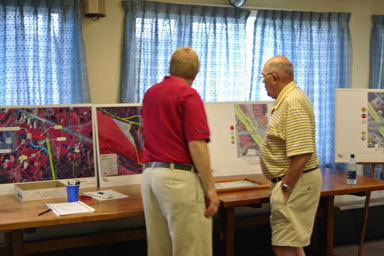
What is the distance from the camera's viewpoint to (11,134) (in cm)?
293

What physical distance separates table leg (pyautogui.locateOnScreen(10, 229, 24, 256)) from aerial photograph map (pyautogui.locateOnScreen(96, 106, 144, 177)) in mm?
757

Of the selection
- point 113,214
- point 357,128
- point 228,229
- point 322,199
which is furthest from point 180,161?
point 357,128

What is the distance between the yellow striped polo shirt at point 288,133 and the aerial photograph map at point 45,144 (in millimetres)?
1242

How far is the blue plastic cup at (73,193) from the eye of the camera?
2.62 meters

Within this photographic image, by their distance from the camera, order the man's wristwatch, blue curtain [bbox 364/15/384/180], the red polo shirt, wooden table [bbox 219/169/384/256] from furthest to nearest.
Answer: blue curtain [bbox 364/15/384/180]
wooden table [bbox 219/169/384/256]
the man's wristwatch
the red polo shirt

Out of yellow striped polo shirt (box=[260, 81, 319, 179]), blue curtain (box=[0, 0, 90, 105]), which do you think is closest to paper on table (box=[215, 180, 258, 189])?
yellow striped polo shirt (box=[260, 81, 319, 179])

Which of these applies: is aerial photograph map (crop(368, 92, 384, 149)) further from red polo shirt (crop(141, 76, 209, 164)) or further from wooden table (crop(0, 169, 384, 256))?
red polo shirt (crop(141, 76, 209, 164))

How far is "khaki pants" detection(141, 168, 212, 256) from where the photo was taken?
2166mm

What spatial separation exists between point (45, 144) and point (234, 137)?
Result: 1.38m

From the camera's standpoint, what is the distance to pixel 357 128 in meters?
3.82

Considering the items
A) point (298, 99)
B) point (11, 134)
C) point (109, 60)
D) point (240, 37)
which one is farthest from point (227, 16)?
point (11, 134)

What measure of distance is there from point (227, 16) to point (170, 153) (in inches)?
87.6

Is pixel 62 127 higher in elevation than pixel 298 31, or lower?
lower

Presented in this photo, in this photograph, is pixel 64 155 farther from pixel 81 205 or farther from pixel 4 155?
pixel 81 205
